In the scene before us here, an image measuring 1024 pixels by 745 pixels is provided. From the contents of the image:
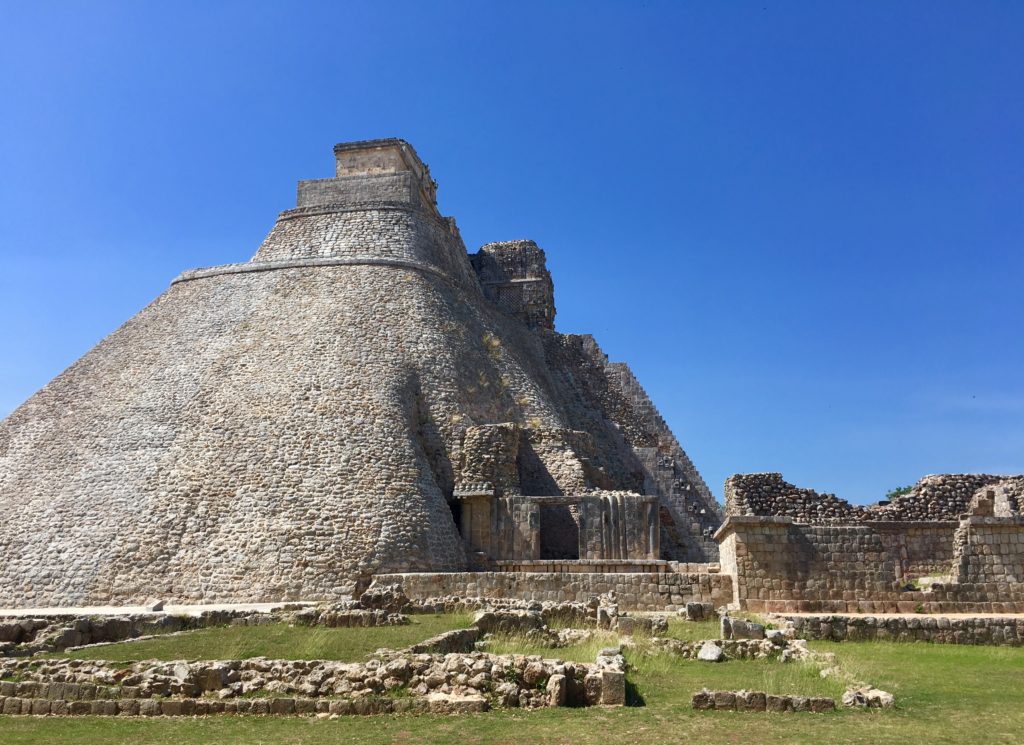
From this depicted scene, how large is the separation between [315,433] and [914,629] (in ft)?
46.3

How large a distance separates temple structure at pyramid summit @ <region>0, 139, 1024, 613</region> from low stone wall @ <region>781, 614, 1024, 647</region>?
1631mm

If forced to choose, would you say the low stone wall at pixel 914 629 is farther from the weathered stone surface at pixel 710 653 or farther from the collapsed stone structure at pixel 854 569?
the weathered stone surface at pixel 710 653

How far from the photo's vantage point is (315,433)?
67.7 ft

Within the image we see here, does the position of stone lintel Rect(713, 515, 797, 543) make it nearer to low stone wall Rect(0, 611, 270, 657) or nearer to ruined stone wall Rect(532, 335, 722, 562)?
low stone wall Rect(0, 611, 270, 657)

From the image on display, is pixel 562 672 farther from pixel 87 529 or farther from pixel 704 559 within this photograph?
pixel 704 559

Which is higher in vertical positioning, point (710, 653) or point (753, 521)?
point (753, 521)

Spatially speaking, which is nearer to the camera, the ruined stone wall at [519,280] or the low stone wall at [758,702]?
the low stone wall at [758,702]

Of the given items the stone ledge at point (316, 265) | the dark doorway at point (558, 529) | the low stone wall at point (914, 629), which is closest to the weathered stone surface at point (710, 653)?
the low stone wall at point (914, 629)

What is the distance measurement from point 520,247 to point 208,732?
1279 inches

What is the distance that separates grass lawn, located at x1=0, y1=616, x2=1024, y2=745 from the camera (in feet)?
19.4

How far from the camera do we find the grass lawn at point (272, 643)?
31.4 feet

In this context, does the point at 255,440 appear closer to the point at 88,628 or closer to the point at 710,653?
the point at 88,628

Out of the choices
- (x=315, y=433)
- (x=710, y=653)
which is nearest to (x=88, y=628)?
(x=710, y=653)

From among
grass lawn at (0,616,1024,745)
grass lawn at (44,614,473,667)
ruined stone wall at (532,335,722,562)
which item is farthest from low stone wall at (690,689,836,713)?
ruined stone wall at (532,335,722,562)
